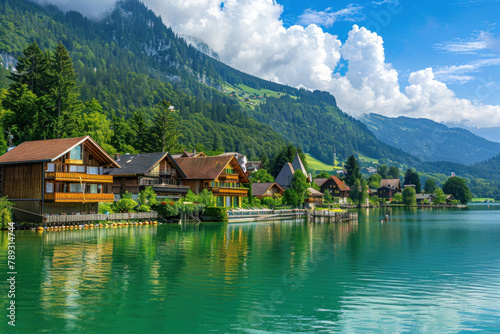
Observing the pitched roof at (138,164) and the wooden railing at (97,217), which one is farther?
the pitched roof at (138,164)

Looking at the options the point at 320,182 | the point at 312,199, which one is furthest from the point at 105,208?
the point at 320,182

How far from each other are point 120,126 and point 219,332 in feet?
327

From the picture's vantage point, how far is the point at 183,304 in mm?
19422

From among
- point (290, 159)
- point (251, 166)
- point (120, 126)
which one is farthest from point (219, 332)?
point (251, 166)

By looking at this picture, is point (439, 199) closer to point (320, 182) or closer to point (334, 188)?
point (334, 188)

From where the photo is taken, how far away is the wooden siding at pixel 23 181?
180 feet

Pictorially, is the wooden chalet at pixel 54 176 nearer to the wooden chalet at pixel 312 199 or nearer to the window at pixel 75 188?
the window at pixel 75 188

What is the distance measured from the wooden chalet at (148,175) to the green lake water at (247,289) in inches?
1267

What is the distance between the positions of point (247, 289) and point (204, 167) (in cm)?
6218

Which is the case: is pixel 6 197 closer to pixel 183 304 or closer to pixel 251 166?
pixel 183 304

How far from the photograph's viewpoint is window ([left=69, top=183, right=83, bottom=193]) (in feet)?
191

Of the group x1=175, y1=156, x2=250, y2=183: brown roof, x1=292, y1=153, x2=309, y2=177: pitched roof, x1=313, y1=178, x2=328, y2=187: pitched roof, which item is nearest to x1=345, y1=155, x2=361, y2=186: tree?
x1=313, y1=178, x2=328, y2=187: pitched roof

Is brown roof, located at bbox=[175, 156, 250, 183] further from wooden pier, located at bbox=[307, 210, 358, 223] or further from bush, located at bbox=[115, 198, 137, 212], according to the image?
wooden pier, located at bbox=[307, 210, 358, 223]

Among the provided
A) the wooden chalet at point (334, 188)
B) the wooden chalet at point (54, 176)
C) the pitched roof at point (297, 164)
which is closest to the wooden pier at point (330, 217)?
the wooden chalet at point (54, 176)
